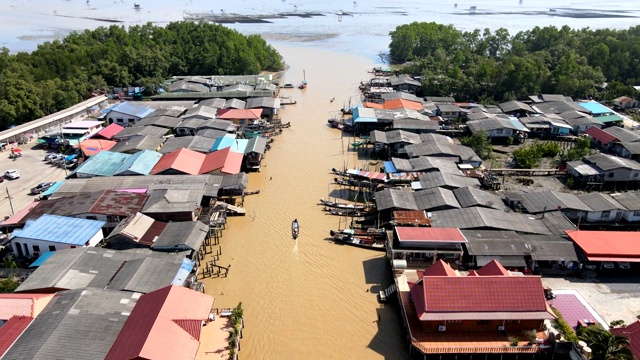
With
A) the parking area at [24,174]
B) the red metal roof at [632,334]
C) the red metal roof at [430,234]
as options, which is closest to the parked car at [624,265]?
the red metal roof at [632,334]

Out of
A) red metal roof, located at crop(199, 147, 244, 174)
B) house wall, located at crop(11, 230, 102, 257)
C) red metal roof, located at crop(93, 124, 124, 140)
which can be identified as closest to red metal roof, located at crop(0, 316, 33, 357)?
house wall, located at crop(11, 230, 102, 257)

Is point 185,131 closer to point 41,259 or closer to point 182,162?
point 182,162

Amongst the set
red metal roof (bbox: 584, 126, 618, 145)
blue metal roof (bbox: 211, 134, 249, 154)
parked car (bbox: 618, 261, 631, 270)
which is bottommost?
parked car (bbox: 618, 261, 631, 270)

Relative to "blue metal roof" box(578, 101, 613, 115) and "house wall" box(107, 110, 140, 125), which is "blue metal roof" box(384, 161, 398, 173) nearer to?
"house wall" box(107, 110, 140, 125)

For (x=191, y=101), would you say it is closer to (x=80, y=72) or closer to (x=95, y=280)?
(x=80, y=72)

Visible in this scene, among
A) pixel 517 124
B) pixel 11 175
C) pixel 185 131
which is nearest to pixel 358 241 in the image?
pixel 185 131

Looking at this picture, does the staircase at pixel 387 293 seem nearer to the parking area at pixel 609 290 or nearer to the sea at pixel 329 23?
the parking area at pixel 609 290
